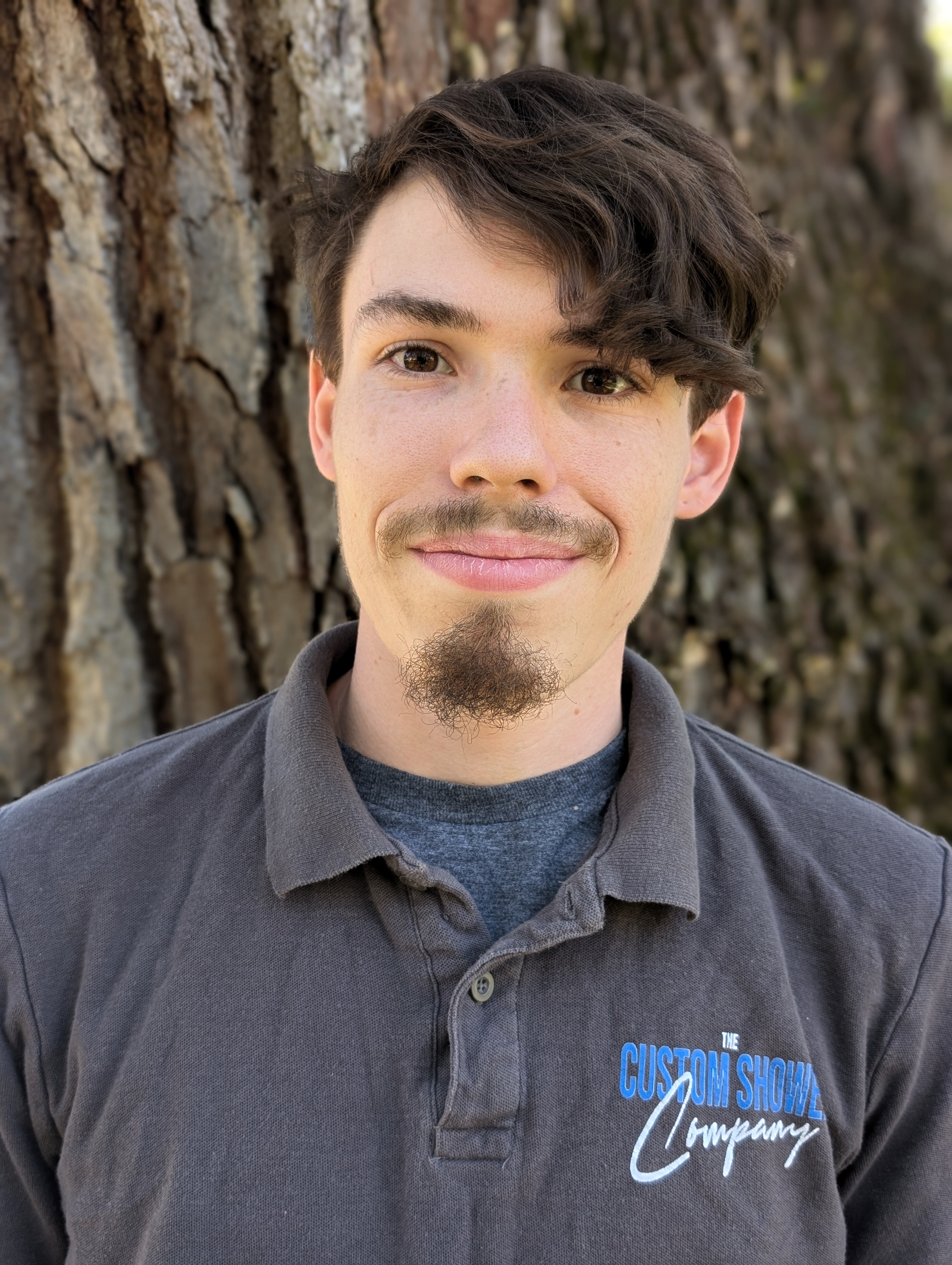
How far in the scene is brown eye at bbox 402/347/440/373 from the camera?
5.71 ft

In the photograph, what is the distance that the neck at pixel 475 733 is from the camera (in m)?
1.82

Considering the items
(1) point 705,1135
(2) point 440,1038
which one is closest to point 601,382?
(2) point 440,1038

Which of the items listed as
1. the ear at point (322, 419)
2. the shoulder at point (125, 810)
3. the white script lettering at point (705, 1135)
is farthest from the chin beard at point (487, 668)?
the white script lettering at point (705, 1135)

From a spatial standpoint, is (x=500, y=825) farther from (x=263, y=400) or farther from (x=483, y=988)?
(x=263, y=400)

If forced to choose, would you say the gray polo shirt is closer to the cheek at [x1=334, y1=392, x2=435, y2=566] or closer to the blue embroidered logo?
the blue embroidered logo

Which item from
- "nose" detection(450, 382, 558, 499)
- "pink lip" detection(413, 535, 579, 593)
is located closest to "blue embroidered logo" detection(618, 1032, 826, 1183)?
"pink lip" detection(413, 535, 579, 593)

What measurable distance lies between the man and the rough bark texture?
0.47 meters

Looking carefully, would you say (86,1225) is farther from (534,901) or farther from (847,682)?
(847,682)

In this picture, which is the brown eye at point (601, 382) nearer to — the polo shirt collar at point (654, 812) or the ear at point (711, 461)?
the ear at point (711, 461)

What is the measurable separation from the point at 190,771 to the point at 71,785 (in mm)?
190

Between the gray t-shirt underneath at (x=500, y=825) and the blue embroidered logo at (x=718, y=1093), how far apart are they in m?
0.28

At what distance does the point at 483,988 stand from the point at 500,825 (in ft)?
0.99

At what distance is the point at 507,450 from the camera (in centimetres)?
161

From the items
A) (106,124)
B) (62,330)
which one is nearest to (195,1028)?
(62,330)
